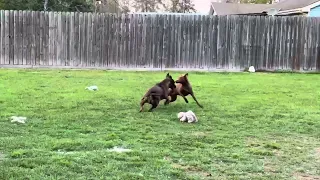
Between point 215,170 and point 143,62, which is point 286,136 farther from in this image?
point 143,62

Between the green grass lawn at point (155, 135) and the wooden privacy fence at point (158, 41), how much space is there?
5.22 m

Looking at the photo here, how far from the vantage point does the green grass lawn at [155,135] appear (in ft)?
14.6

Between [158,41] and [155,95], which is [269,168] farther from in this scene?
[158,41]

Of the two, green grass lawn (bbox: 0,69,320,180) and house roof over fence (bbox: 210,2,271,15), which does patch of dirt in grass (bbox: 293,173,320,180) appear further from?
house roof over fence (bbox: 210,2,271,15)

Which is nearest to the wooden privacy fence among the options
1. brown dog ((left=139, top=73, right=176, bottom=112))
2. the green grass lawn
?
the green grass lawn

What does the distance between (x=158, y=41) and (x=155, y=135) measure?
1057 centimetres

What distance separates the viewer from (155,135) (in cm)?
601

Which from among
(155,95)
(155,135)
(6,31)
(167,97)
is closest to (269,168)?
(155,135)

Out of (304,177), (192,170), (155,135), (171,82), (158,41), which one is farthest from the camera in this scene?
(158,41)

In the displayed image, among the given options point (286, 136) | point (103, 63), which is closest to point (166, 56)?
point (103, 63)

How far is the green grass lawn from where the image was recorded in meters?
4.46

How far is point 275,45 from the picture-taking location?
54.4ft

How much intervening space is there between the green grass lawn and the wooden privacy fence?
522 centimetres

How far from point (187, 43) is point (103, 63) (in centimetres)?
301
